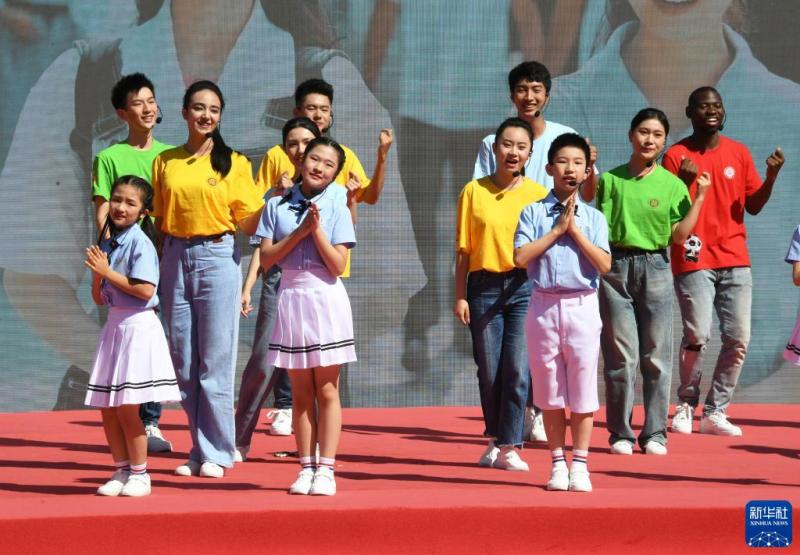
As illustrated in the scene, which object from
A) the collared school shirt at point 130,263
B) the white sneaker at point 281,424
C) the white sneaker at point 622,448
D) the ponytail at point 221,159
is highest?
the ponytail at point 221,159

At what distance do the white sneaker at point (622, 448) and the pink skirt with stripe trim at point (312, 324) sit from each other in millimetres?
1533

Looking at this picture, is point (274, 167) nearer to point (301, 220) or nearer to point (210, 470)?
point (301, 220)

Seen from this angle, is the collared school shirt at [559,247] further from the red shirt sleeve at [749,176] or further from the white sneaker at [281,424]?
the white sneaker at [281,424]

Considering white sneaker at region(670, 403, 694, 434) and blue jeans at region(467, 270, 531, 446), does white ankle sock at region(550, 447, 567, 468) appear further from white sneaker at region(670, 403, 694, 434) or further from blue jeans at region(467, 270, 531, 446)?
white sneaker at region(670, 403, 694, 434)

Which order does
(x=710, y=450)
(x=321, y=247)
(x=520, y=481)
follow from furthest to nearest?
(x=710, y=450), (x=520, y=481), (x=321, y=247)

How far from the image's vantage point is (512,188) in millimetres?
5441

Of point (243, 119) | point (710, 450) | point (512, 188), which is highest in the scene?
point (243, 119)

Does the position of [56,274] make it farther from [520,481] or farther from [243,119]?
[520,481]

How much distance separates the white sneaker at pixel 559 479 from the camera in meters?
4.71

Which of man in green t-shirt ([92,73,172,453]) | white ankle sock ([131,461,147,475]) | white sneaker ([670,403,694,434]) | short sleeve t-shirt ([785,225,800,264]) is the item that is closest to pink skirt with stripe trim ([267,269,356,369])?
white ankle sock ([131,461,147,475])

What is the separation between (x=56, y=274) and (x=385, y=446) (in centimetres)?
231

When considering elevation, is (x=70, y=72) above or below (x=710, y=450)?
above

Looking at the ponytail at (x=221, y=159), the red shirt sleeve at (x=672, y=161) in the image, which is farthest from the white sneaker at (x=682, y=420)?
the ponytail at (x=221, y=159)

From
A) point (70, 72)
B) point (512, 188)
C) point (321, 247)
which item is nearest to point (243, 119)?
point (70, 72)
